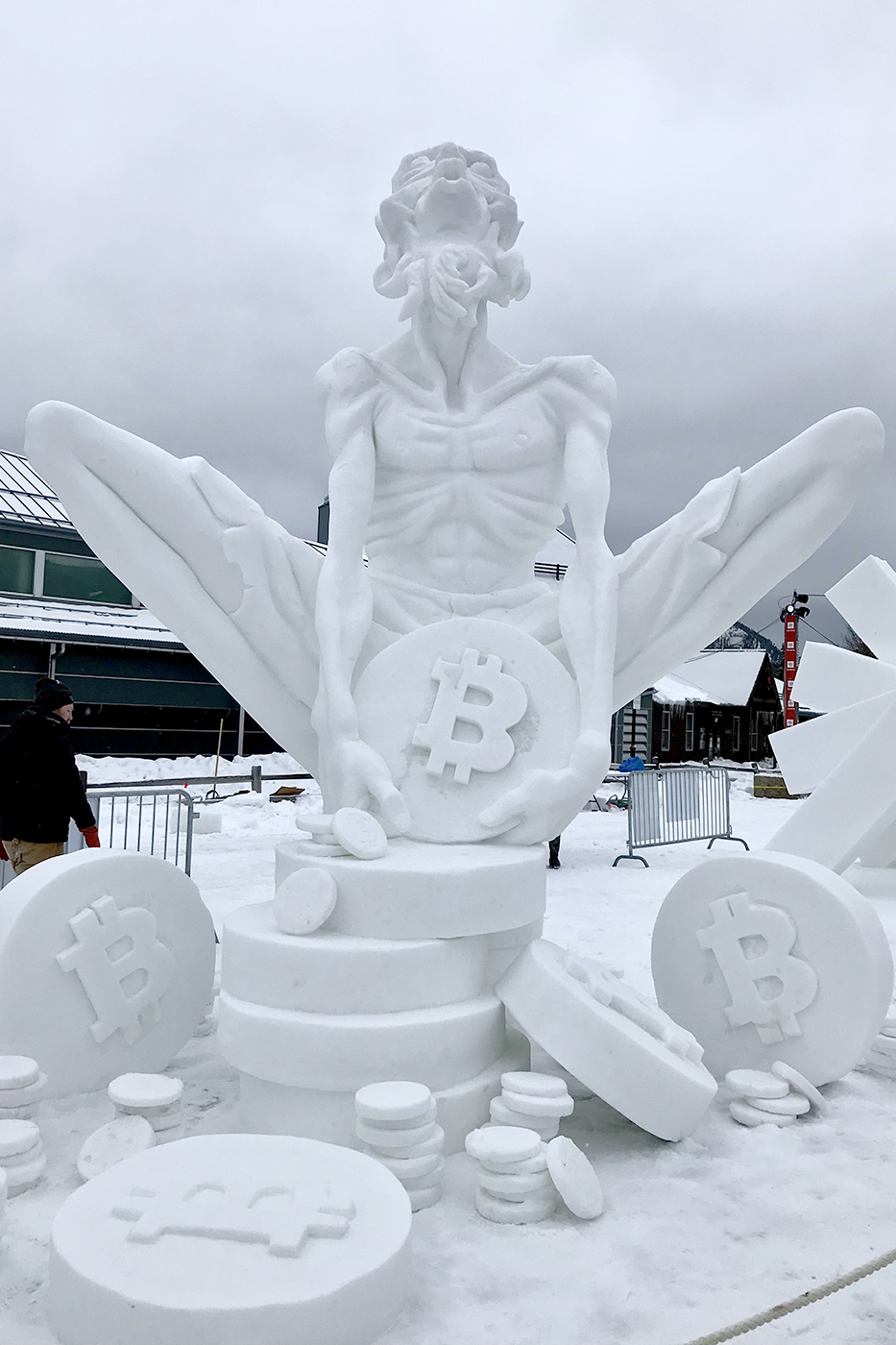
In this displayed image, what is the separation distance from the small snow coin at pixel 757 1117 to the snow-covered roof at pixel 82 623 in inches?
506

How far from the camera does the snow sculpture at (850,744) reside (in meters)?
5.11

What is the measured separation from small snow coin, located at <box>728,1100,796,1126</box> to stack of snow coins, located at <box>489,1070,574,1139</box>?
0.70 m

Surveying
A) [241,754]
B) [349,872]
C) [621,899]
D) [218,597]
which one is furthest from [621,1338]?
[241,754]

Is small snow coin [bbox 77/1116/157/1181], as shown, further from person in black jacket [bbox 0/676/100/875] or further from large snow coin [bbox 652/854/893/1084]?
person in black jacket [bbox 0/676/100/875]

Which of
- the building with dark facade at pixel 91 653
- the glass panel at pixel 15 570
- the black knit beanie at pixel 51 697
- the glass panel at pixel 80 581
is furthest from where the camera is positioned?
the glass panel at pixel 80 581

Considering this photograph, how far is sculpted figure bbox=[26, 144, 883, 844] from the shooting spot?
359 cm

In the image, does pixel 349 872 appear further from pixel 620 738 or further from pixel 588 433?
pixel 620 738

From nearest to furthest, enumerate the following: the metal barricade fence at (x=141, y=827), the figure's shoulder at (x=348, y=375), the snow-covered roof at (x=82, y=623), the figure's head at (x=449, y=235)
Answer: the figure's head at (x=449, y=235) → the figure's shoulder at (x=348, y=375) → the metal barricade fence at (x=141, y=827) → the snow-covered roof at (x=82, y=623)

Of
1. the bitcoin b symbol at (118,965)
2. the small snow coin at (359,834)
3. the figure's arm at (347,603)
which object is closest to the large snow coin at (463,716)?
the figure's arm at (347,603)

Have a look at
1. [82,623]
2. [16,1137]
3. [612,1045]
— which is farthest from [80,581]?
[612,1045]

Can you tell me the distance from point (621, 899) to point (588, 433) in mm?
4224

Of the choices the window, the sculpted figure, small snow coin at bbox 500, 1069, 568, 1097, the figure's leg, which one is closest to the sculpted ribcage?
the sculpted figure

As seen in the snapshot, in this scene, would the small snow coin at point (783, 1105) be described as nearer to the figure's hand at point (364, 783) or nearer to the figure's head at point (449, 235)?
the figure's hand at point (364, 783)

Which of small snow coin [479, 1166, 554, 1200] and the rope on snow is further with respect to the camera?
A: small snow coin [479, 1166, 554, 1200]
